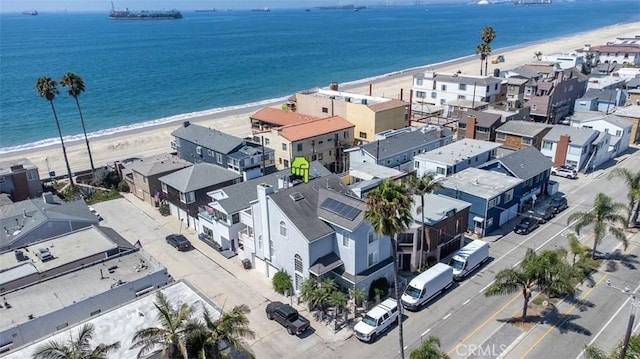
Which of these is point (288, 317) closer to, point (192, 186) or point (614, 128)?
point (192, 186)

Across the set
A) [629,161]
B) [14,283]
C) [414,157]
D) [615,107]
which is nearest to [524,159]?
[414,157]

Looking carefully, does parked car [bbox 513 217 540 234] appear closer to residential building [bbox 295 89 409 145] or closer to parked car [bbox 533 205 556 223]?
parked car [bbox 533 205 556 223]

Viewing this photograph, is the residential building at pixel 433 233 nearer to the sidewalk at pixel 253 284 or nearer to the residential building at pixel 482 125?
the sidewalk at pixel 253 284

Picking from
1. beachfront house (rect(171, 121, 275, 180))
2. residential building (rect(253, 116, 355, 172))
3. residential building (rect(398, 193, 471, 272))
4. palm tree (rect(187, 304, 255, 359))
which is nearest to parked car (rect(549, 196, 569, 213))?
residential building (rect(398, 193, 471, 272))

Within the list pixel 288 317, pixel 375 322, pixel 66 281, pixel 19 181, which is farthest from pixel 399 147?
pixel 19 181

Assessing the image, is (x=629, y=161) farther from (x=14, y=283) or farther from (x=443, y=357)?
(x=14, y=283)

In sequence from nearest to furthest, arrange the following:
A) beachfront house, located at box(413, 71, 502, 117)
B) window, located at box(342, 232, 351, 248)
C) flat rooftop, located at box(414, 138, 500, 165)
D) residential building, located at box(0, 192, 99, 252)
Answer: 1. window, located at box(342, 232, 351, 248)
2. residential building, located at box(0, 192, 99, 252)
3. flat rooftop, located at box(414, 138, 500, 165)
4. beachfront house, located at box(413, 71, 502, 117)
